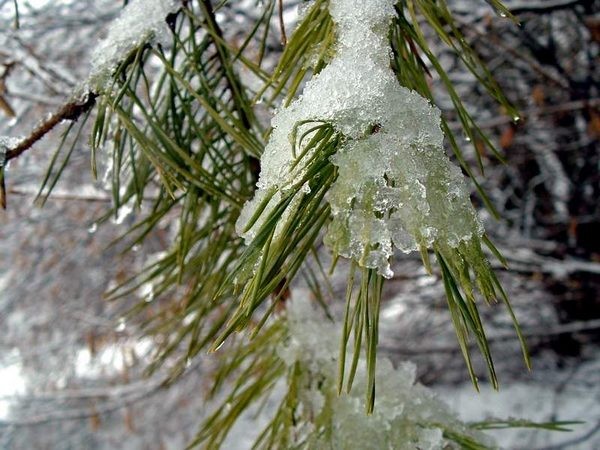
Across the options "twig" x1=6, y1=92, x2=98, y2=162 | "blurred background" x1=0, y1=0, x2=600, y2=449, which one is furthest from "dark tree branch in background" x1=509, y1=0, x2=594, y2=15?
"twig" x1=6, y1=92, x2=98, y2=162

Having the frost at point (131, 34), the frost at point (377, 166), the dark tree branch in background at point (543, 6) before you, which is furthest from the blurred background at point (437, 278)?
the frost at point (377, 166)

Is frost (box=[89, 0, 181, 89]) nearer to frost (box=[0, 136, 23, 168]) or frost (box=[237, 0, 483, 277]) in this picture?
frost (box=[0, 136, 23, 168])

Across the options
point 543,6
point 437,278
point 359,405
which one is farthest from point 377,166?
point 437,278

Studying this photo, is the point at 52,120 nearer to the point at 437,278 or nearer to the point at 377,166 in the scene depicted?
the point at 377,166

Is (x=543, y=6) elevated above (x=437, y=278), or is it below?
above

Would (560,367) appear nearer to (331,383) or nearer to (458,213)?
(331,383)

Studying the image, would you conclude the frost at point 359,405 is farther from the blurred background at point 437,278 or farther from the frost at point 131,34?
the blurred background at point 437,278
